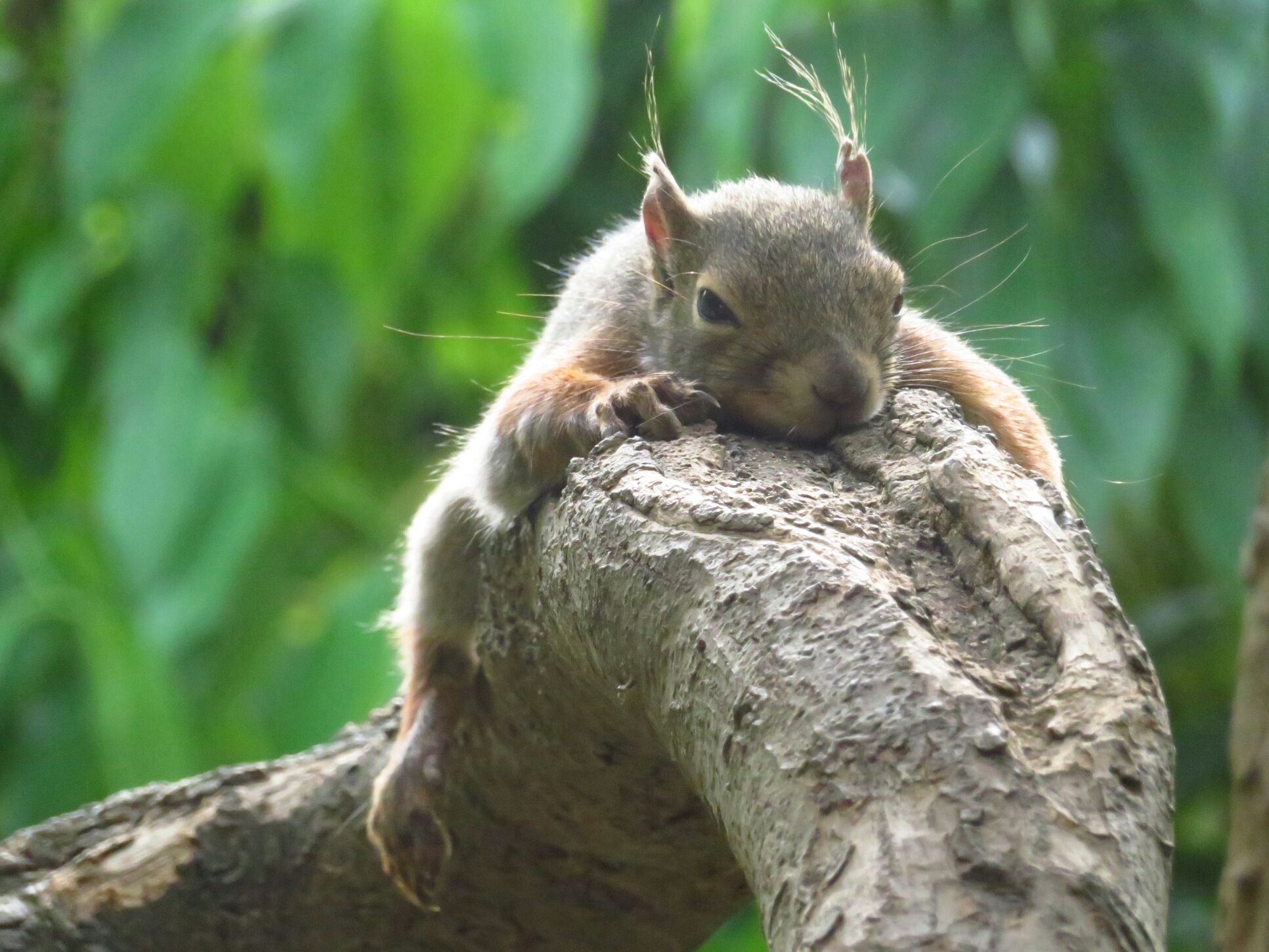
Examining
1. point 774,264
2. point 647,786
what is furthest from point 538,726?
point 774,264

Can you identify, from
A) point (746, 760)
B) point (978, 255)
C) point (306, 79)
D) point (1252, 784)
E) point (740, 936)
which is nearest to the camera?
point (746, 760)

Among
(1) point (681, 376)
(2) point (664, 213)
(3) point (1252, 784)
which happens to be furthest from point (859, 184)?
(3) point (1252, 784)

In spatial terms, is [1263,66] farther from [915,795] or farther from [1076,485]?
[915,795]

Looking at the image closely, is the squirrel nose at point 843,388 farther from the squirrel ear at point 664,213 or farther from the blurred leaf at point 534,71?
the blurred leaf at point 534,71

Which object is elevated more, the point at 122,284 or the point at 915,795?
the point at 122,284

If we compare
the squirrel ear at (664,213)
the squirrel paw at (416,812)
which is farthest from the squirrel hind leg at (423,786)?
the squirrel ear at (664,213)

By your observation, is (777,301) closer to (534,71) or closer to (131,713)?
(534,71)
